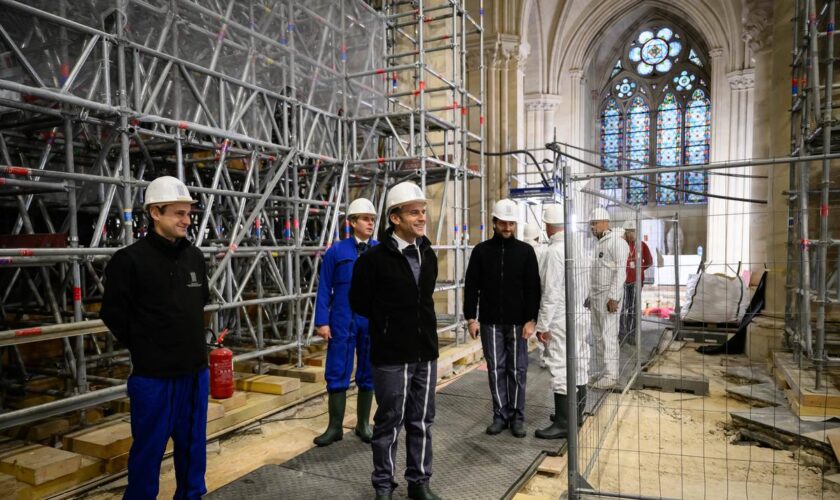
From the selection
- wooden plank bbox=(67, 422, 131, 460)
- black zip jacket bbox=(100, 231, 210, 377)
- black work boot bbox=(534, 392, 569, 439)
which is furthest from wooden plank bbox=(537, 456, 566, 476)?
wooden plank bbox=(67, 422, 131, 460)

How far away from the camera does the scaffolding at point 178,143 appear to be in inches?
183

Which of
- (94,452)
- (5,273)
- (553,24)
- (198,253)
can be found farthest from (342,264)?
(553,24)

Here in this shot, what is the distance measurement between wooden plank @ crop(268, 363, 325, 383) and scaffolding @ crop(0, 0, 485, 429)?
0.99 feet

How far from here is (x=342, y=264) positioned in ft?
15.0

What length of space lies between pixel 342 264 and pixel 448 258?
21.9ft

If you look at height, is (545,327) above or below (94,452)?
above

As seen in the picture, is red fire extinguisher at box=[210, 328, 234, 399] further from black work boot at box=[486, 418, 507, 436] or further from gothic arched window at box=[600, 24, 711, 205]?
gothic arched window at box=[600, 24, 711, 205]

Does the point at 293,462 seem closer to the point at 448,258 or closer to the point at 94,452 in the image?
the point at 94,452

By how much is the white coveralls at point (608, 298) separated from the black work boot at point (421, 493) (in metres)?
3.49

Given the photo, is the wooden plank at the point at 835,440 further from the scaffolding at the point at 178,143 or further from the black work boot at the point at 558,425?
the scaffolding at the point at 178,143

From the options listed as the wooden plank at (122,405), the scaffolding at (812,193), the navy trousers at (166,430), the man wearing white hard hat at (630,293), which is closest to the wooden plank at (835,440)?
the scaffolding at (812,193)

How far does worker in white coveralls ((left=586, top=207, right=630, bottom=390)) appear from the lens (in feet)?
20.9

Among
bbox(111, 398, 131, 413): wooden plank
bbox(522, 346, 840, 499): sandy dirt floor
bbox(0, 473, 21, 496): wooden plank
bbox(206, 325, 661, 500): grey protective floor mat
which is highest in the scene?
bbox(111, 398, 131, 413): wooden plank

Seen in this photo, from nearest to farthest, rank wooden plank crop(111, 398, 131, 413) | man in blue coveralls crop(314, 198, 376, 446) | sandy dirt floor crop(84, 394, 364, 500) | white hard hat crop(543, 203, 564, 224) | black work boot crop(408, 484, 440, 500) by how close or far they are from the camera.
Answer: black work boot crop(408, 484, 440, 500) → sandy dirt floor crop(84, 394, 364, 500) → man in blue coveralls crop(314, 198, 376, 446) → white hard hat crop(543, 203, 564, 224) → wooden plank crop(111, 398, 131, 413)
